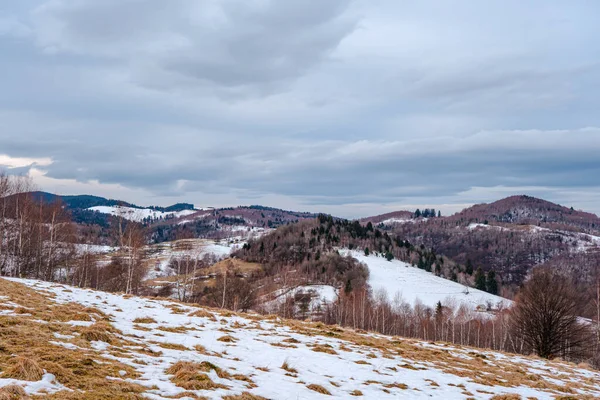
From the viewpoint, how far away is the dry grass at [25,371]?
7.15 metres

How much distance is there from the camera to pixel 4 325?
11.0 meters

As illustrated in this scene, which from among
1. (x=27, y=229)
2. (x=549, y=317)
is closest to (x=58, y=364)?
(x=549, y=317)

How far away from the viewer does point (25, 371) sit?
728 cm

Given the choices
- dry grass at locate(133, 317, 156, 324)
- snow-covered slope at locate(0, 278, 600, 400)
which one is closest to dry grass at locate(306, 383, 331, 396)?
snow-covered slope at locate(0, 278, 600, 400)

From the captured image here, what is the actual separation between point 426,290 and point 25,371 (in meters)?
181

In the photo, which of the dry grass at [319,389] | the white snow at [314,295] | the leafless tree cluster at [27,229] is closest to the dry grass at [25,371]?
the dry grass at [319,389]

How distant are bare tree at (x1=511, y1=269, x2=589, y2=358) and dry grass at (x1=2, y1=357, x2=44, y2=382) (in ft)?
142

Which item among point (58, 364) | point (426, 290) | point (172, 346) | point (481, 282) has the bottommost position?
point (426, 290)

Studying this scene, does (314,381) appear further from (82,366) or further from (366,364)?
(82,366)

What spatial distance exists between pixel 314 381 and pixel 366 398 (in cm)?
165

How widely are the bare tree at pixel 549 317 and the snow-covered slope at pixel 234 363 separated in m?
18.7

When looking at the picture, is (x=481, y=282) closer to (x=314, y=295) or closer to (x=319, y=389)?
(x=314, y=295)

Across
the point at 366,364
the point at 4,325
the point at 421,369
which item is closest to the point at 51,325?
the point at 4,325

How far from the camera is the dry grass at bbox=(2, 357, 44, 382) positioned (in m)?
7.15
